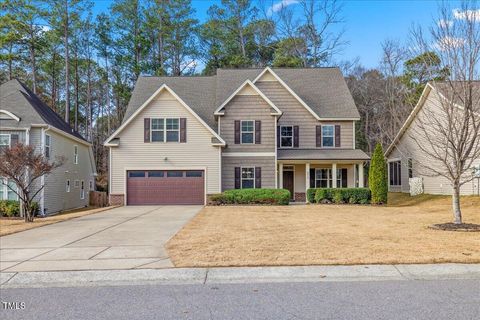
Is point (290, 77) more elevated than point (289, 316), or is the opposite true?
point (290, 77)

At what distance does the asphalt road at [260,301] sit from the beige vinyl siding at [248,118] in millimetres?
18503

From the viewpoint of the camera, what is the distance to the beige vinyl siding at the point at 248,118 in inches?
972

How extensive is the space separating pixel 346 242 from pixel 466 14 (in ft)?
24.4

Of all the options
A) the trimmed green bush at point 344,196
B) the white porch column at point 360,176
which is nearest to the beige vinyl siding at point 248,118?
the trimmed green bush at point 344,196

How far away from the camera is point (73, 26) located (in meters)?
39.2

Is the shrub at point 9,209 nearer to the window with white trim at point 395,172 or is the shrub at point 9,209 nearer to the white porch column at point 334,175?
the white porch column at point 334,175

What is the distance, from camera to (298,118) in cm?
2652

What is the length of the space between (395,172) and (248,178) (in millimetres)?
12606

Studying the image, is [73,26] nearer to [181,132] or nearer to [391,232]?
[181,132]

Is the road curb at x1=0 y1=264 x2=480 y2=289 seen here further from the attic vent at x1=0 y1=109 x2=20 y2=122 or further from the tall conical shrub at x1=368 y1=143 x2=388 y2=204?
the attic vent at x1=0 y1=109 x2=20 y2=122

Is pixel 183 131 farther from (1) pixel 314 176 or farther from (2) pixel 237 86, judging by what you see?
(1) pixel 314 176

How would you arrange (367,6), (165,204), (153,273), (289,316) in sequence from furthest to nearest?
(367,6) → (165,204) → (153,273) → (289,316)

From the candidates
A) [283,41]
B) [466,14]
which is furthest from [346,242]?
[283,41]

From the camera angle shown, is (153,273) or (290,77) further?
(290,77)
